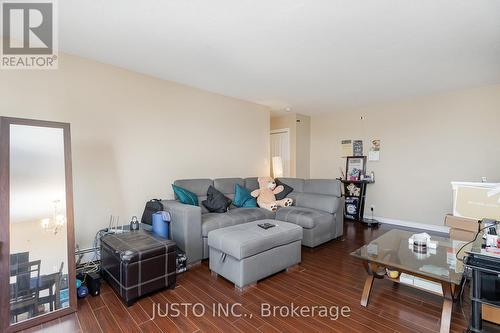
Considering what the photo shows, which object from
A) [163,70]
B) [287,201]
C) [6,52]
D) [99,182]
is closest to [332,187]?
[287,201]

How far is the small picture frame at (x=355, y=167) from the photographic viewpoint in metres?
5.12

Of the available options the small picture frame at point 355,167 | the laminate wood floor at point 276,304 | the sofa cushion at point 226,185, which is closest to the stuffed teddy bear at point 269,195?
the sofa cushion at point 226,185

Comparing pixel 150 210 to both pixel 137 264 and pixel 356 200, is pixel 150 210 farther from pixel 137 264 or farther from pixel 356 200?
pixel 356 200

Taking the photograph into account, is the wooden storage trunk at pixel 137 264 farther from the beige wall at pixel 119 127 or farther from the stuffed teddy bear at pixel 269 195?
the stuffed teddy bear at pixel 269 195

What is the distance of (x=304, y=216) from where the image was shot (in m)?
3.29

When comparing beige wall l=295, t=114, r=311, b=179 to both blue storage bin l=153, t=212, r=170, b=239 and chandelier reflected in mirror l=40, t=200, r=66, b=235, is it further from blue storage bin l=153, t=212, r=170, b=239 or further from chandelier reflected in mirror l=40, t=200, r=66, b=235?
chandelier reflected in mirror l=40, t=200, r=66, b=235

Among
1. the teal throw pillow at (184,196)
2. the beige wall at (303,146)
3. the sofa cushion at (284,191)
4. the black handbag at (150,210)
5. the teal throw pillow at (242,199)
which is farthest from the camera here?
the beige wall at (303,146)

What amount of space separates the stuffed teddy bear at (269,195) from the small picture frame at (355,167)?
202 cm

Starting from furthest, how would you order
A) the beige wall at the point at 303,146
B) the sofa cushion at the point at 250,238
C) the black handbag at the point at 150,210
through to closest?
the beige wall at the point at 303,146 → the black handbag at the point at 150,210 → the sofa cushion at the point at 250,238

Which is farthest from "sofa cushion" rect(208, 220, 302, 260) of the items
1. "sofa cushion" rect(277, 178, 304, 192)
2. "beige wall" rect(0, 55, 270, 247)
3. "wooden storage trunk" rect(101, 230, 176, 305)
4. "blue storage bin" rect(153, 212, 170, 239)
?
"sofa cushion" rect(277, 178, 304, 192)

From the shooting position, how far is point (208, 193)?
3.51m

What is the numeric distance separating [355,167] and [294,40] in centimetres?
369

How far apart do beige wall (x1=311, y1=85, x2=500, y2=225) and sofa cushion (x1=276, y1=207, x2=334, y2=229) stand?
2.13m

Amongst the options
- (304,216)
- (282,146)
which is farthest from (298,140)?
(304,216)
